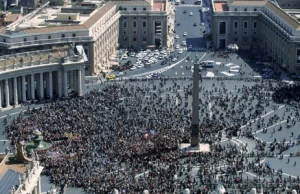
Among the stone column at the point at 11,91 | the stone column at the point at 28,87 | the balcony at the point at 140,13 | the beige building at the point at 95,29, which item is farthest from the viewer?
the balcony at the point at 140,13

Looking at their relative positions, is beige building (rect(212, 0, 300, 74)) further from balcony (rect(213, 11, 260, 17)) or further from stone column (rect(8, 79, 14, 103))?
stone column (rect(8, 79, 14, 103))

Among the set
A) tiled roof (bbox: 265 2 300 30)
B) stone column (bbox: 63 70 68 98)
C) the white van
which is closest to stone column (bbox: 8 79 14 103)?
stone column (bbox: 63 70 68 98)

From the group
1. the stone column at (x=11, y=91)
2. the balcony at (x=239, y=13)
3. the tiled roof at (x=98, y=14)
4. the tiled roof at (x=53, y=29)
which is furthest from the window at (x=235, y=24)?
the stone column at (x=11, y=91)

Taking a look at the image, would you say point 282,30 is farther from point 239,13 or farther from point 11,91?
point 11,91

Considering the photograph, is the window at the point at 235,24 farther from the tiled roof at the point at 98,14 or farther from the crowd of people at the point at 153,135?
the crowd of people at the point at 153,135

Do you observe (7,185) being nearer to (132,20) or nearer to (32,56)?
(32,56)

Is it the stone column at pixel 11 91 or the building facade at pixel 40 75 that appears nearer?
the building facade at pixel 40 75

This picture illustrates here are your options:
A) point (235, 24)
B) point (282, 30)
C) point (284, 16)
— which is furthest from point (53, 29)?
point (235, 24)
